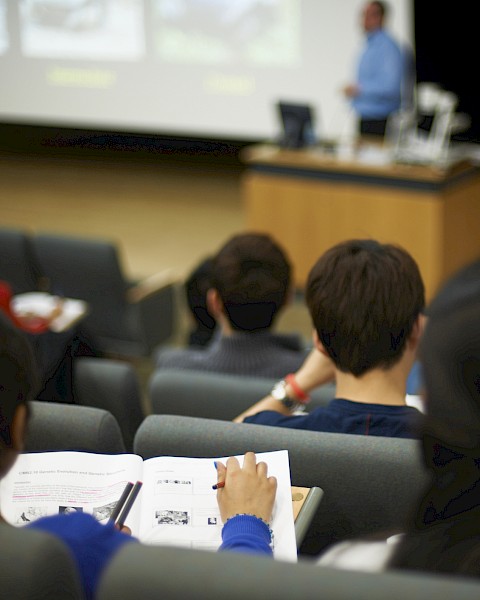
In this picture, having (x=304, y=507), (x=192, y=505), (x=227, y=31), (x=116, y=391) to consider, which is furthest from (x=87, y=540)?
(x=227, y=31)

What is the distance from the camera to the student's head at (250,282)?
108 inches

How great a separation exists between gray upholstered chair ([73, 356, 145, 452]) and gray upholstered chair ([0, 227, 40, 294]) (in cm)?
168

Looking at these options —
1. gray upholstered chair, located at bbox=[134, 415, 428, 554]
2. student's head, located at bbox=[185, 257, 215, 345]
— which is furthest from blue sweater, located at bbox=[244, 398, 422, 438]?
student's head, located at bbox=[185, 257, 215, 345]

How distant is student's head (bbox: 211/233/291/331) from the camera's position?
9.01 ft

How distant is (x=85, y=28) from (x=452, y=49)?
3.26 meters

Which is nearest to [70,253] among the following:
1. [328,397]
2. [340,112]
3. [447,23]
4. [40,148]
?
[328,397]

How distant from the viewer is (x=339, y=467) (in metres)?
1.78

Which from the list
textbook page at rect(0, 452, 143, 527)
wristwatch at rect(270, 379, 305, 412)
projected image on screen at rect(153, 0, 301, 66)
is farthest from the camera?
projected image on screen at rect(153, 0, 301, 66)

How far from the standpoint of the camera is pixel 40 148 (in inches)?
369

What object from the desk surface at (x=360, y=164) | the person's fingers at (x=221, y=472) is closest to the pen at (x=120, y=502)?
the person's fingers at (x=221, y=472)

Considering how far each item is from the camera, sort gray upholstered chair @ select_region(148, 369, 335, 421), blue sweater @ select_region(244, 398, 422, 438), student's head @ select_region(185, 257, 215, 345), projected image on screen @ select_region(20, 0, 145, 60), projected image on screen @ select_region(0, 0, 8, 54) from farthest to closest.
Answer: projected image on screen @ select_region(0, 0, 8, 54), projected image on screen @ select_region(20, 0, 145, 60), student's head @ select_region(185, 257, 215, 345), gray upholstered chair @ select_region(148, 369, 335, 421), blue sweater @ select_region(244, 398, 422, 438)

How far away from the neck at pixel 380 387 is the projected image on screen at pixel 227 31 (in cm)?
600

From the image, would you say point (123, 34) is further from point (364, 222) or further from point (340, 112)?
point (364, 222)

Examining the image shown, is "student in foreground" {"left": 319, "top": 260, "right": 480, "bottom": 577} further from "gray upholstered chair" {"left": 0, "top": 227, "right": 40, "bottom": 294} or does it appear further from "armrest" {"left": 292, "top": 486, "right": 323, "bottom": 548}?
"gray upholstered chair" {"left": 0, "top": 227, "right": 40, "bottom": 294}
